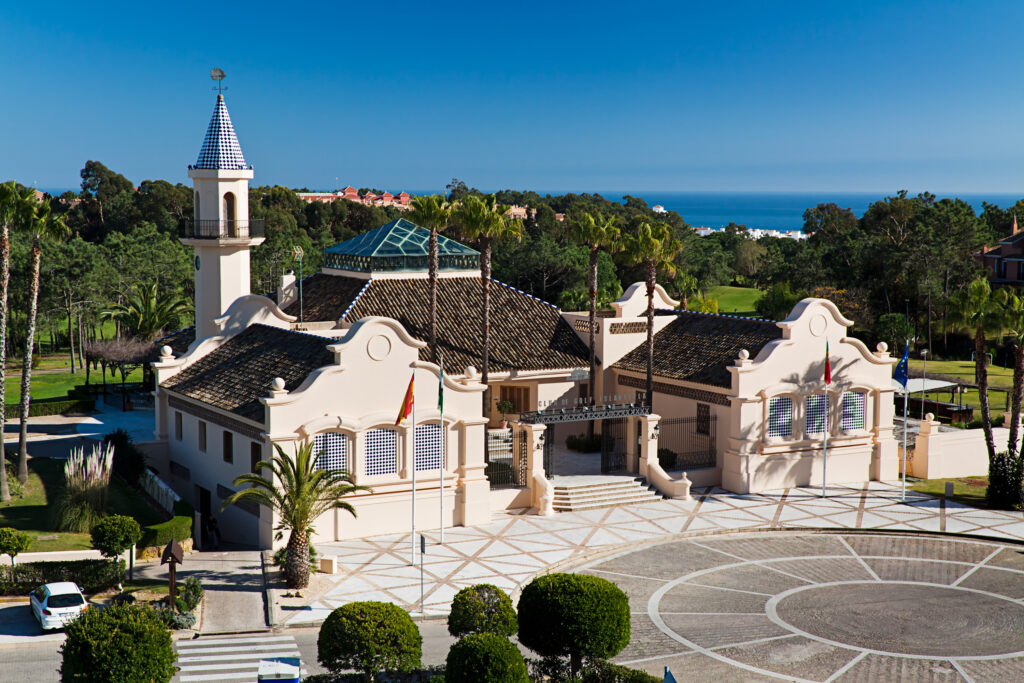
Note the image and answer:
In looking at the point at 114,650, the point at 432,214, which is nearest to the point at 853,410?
the point at 432,214

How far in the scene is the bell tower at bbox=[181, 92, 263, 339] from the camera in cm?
4528

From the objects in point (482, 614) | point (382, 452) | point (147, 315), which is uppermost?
point (147, 315)

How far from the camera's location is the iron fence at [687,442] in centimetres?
4244

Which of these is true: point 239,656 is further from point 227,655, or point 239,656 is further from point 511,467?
point 511,467

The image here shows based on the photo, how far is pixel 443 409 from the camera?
118ft

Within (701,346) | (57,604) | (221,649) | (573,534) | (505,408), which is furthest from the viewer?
(505,408)

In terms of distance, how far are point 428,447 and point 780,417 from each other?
1491cm

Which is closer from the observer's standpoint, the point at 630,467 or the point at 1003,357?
the point at 630,467

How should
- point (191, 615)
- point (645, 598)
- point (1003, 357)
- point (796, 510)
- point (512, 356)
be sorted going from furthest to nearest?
point (1003, 357) < point (512, 356) < point (796, 510) < point (645, 598) < point (191, 615)

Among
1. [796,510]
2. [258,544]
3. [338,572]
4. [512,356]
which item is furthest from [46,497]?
[796,510]

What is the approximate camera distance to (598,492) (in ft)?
131

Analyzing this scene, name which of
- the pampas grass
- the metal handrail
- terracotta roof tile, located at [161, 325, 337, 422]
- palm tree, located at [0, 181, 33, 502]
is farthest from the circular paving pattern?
the metal handrail

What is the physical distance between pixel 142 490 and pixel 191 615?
42.2ft

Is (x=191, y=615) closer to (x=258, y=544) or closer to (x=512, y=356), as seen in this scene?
(x=258, y=544)
